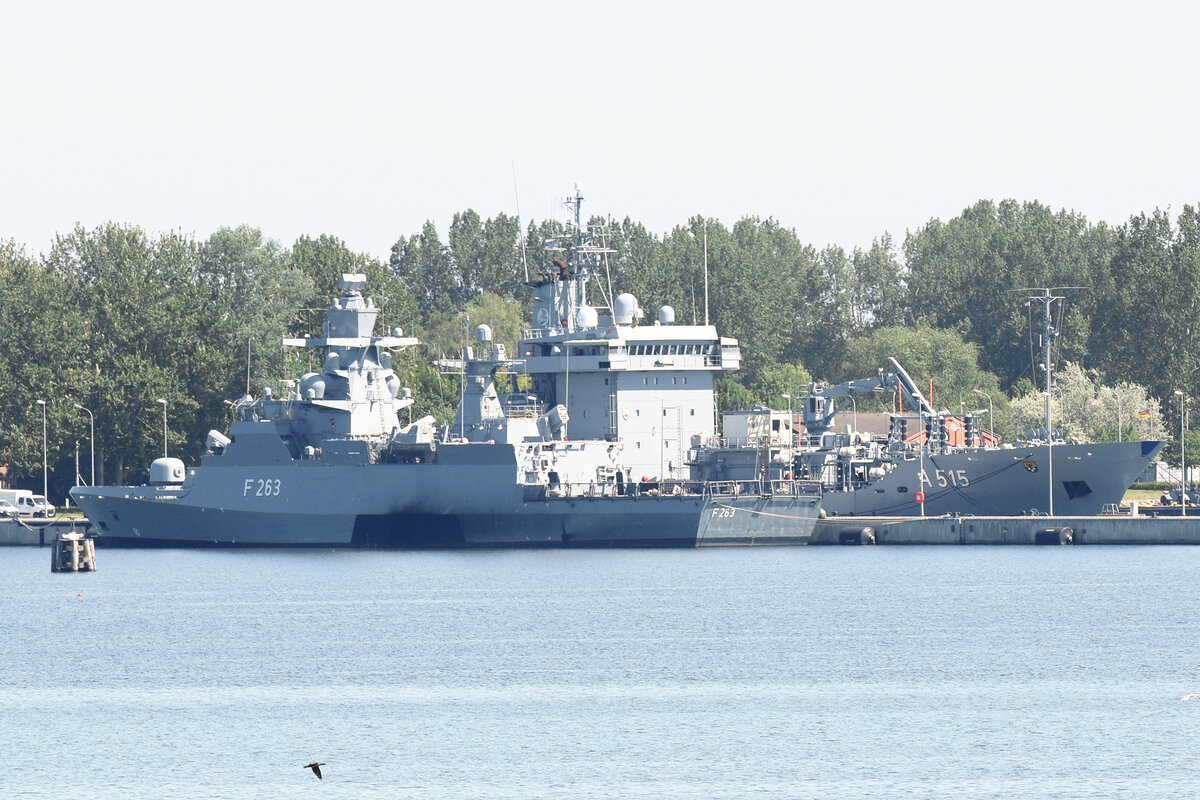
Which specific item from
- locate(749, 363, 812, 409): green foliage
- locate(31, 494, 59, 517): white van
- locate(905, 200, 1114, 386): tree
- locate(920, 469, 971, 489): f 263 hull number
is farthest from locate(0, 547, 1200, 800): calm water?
locate(905, 200, 1114, 386): tree

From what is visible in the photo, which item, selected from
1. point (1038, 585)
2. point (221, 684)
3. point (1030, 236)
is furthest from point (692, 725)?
point (1030, 236)

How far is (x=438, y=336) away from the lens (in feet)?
402

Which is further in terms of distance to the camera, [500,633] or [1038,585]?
[1038,585]

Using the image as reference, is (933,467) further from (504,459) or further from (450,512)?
(450,512)

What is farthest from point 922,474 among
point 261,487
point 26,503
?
point 26,503

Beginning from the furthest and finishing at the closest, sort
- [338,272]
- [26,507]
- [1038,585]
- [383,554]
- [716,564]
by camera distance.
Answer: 1. [338,272]
2. [26,507]
3. [383,554]
4. [716,564]
5. [1038,585]

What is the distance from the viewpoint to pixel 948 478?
73.2 metres

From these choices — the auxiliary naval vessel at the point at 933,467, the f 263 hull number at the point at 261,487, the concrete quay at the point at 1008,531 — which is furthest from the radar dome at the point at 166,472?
the concrete quay at the point at 1008,531

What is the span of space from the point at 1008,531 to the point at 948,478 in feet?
9.79

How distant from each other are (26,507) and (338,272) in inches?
931

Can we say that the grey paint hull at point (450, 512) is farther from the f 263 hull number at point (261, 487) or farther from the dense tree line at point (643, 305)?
the dense tree line at point (643, 305)

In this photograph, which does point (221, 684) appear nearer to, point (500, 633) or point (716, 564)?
point (500, 633)

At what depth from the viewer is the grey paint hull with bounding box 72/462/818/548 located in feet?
225

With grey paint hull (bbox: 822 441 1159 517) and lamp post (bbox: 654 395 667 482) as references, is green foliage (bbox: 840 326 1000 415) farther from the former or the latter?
lamp post (bbox: 654 395 667 482)
